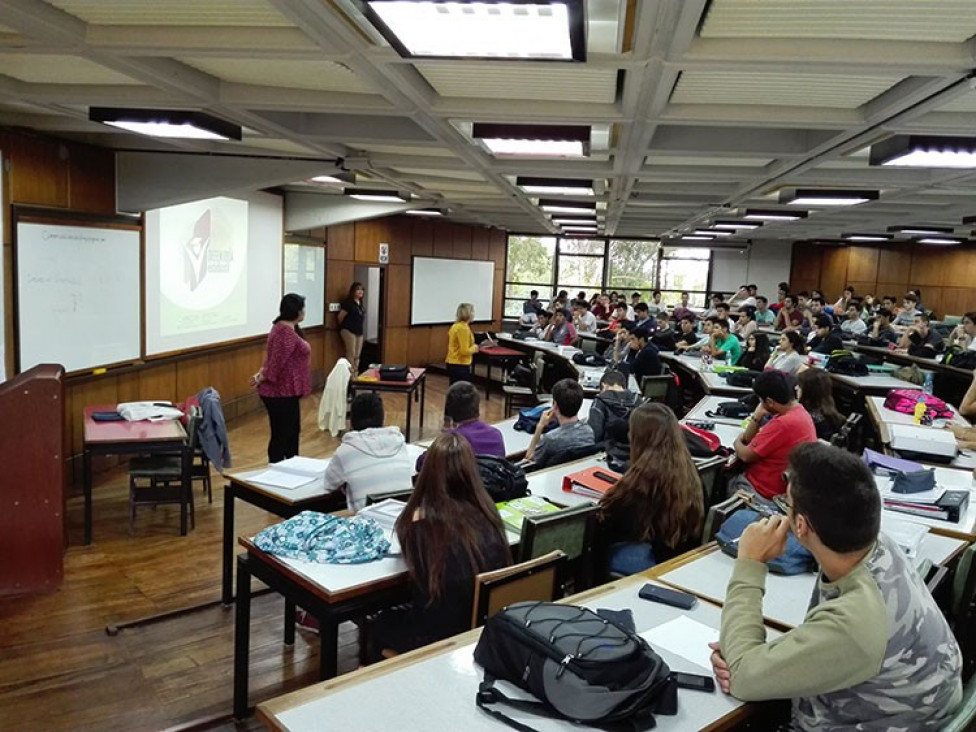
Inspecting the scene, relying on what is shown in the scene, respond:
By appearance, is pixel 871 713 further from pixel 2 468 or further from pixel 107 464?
pixel 107 464

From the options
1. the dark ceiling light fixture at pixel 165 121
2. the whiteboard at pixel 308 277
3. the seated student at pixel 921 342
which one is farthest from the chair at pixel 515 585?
the seated student at pixel 921 342

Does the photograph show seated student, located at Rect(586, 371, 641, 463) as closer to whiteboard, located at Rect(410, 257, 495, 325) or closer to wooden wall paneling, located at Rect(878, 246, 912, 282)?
whiteboard, located at Rect(410, 257, 495, 325)

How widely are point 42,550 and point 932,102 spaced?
5073 mm

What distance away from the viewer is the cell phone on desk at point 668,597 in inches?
94.7

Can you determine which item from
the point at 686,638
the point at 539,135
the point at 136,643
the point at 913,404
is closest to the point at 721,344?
the point at 913,404

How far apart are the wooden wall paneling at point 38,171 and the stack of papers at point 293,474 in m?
3.06

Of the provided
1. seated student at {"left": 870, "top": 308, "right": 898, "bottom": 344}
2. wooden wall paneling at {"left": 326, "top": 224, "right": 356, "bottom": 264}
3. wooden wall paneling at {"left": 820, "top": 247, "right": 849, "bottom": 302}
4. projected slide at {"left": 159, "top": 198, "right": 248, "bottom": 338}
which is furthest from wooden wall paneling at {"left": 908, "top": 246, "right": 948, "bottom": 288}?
projected slide at {"left": 159, "top": 198, "right": 248, "bottom": 338}

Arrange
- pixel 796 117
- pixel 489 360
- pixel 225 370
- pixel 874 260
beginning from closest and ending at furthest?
pixel 796 117
pixel 225 370
pixel 489 360
pixel 874 260

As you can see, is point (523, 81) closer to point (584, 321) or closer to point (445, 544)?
point (445, 544)

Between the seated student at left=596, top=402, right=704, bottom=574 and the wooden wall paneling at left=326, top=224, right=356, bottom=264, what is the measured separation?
9.35 m

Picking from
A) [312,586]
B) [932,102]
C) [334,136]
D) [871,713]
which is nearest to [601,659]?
[871,713]

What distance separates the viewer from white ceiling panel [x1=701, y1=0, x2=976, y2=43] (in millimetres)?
2186

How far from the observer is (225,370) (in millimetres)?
8711

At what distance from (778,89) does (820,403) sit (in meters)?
2.57
